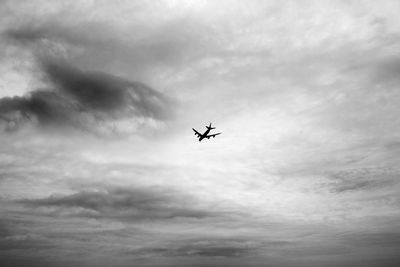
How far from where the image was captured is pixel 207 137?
94125mm
